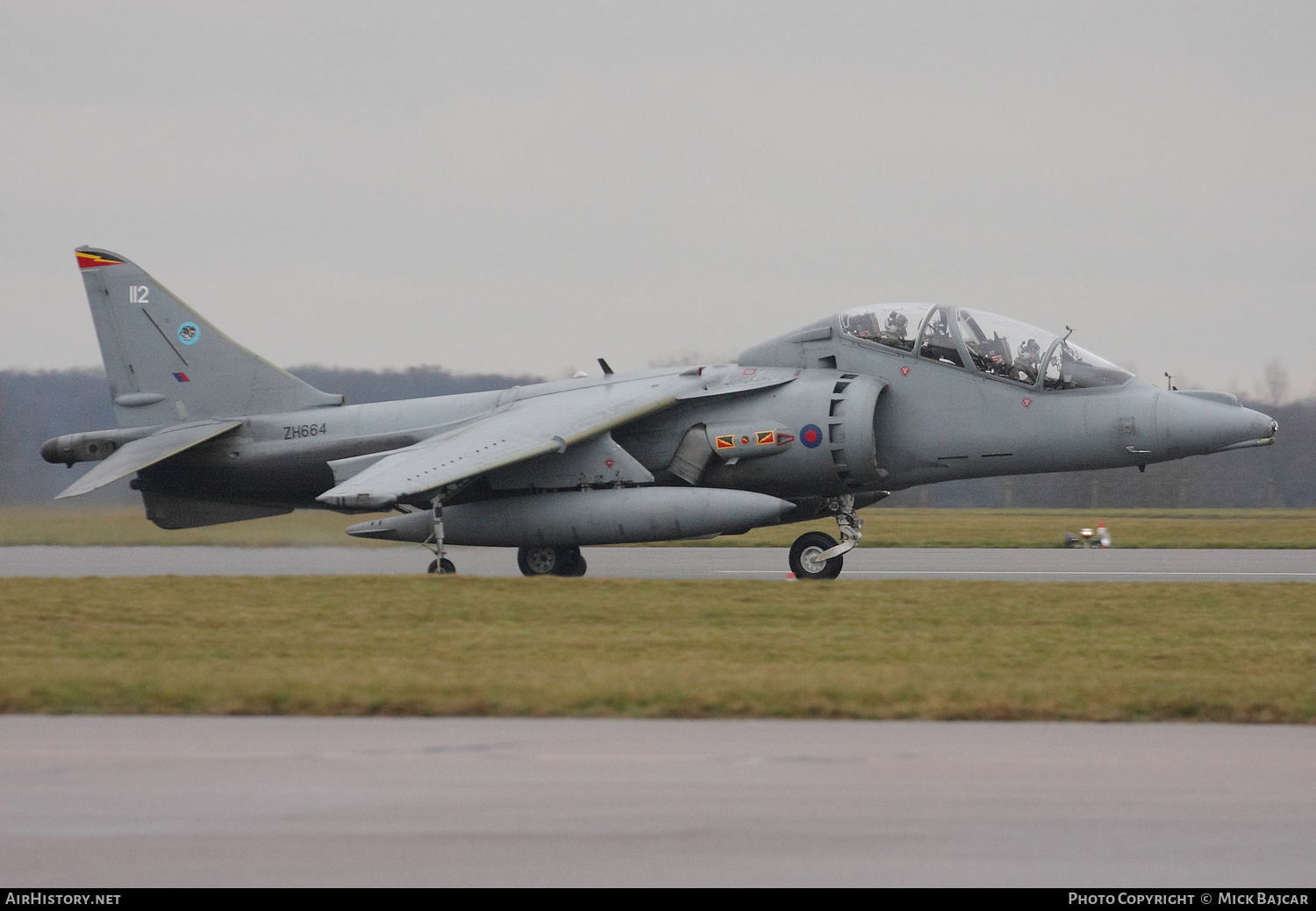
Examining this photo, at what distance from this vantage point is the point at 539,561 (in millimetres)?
17047

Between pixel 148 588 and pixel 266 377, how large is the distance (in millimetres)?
5553

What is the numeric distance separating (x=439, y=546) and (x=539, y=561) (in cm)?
152

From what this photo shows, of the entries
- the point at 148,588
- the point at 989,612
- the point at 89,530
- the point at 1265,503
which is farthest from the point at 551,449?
the point at 1265,503

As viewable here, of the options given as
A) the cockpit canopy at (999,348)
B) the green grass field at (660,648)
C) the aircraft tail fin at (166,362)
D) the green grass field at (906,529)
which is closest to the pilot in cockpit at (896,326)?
the cockpit canopy at (999,348)

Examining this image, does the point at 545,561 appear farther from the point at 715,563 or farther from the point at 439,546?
the point at 715,563

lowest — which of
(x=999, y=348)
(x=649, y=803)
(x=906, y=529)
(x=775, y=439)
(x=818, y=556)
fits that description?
(x=649, y=803)

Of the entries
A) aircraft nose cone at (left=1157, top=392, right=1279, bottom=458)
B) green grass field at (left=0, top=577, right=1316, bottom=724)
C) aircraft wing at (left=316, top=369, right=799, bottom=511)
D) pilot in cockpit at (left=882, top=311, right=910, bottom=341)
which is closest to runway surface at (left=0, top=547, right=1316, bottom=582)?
aircraft nose cone at (left=1157, top=392, right=1279, bottom=458)

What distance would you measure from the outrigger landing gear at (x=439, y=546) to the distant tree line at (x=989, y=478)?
5325 millimetres

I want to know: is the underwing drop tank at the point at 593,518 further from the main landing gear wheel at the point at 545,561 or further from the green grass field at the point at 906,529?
the green grass field at the point at 906,529

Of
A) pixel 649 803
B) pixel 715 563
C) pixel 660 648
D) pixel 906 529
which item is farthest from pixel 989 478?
pixel 649 803

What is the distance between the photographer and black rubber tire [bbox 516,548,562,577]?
1700 centimetres

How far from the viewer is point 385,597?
13.1 metres

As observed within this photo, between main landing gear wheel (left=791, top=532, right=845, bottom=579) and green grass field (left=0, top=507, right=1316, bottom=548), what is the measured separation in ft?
23.9

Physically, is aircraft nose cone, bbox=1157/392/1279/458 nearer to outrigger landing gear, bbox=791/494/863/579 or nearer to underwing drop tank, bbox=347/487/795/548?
outrigger landing gear, bbox=791/494/863/579
